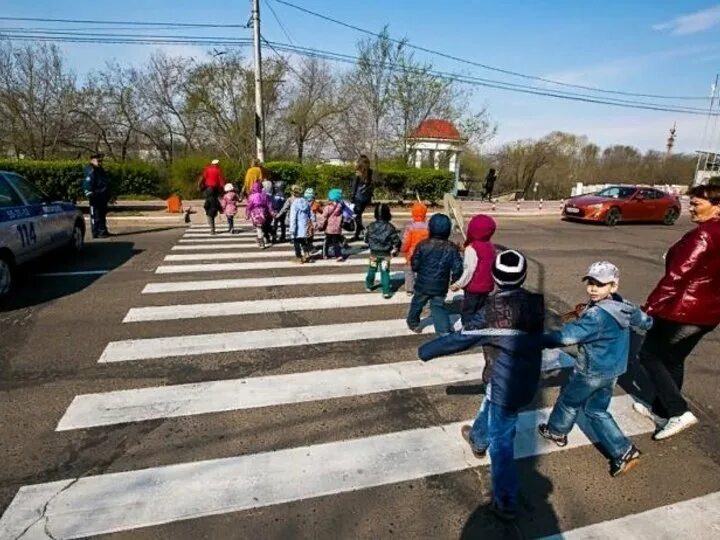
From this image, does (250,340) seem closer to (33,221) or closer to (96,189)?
(33,221)

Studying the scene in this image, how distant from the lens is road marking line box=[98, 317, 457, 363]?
4719 mm

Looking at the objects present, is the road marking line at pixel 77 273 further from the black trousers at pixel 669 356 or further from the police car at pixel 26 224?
the black trousers at pixel 669 356

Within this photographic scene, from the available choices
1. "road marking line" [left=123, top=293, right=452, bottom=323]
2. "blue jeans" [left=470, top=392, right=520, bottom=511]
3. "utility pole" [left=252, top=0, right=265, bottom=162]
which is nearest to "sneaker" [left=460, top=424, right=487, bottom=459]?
"blue jeans" [left=470, top=392, right=520, bottom=511]

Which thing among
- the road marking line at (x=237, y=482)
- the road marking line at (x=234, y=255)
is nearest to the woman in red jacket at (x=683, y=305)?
the road marking line at (x=237, y=482)

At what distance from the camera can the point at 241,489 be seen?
2.81m

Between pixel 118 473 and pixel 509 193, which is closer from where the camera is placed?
pixel 118 473

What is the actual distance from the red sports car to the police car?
55.0 feet

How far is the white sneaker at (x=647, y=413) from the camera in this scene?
142 inches

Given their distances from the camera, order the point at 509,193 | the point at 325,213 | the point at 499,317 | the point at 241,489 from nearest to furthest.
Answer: the point at 499,317 < the point at 241,489 < the point at 325,213 < the point at 509,193

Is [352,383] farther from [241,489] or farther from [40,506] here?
[40,506]

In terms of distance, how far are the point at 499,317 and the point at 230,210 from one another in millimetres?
9972

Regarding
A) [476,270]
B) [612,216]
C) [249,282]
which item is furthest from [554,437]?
[612,216]

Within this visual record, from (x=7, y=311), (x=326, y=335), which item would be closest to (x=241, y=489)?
(x=326, y=335)

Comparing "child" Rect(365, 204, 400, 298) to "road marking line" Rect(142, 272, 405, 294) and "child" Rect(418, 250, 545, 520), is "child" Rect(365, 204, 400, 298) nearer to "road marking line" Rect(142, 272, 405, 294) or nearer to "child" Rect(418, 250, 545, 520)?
"road marking line" Rect(142, 272, 405, 294)
